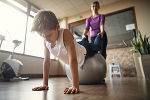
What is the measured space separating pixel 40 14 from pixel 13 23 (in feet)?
9.15

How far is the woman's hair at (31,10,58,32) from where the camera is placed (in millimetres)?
764

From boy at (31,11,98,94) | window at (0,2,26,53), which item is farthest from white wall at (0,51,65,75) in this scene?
boy at (31,11,98,94)

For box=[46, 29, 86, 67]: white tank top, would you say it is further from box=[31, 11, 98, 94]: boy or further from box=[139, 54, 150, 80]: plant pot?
box=[139, 54, 150, 80]: plant pot

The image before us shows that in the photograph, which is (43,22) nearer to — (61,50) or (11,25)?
(61,50)

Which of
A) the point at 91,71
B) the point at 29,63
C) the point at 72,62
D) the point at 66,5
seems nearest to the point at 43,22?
the point at 72,62

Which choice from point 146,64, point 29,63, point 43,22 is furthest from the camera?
point 29,63

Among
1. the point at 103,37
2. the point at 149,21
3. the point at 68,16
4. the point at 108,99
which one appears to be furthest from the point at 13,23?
the point at 149,21

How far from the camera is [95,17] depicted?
1.95 meters

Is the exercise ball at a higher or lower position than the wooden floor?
higher

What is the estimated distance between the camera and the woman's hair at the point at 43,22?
0.76m

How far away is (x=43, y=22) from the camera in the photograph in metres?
0.77

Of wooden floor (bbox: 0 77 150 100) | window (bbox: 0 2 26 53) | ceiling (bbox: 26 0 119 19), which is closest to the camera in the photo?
wooden floor (bbox: 0 77 150 100)

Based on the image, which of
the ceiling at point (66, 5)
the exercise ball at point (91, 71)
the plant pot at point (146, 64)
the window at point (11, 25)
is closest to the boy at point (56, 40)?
the exercise ball at point (91, 71)

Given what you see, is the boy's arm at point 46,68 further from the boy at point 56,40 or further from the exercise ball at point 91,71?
the exercise ball at point 91,71
